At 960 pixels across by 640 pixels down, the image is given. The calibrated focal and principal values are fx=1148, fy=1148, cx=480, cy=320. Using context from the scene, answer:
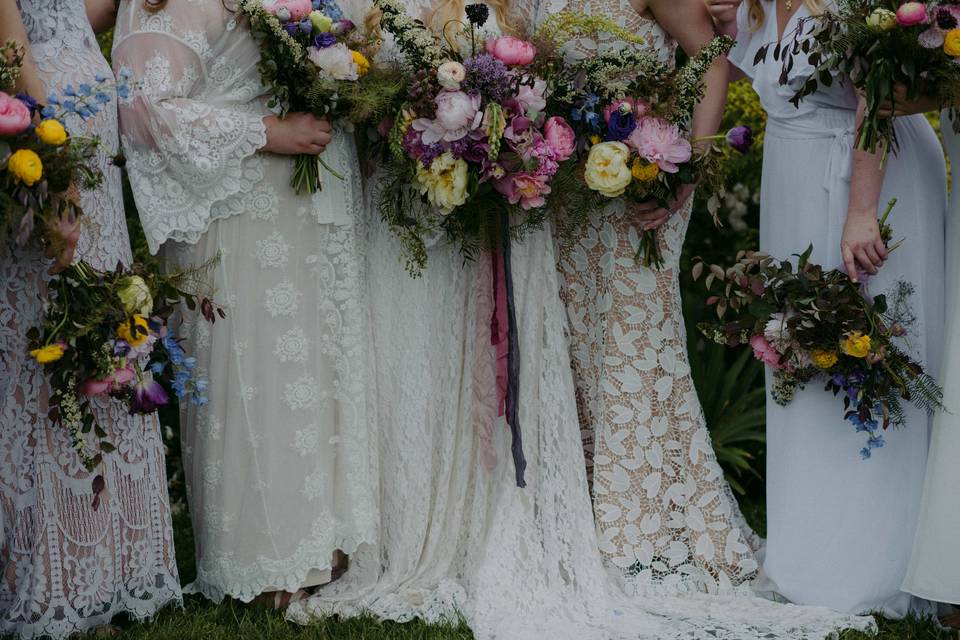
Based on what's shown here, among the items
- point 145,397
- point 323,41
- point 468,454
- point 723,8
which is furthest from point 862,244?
point 145,397

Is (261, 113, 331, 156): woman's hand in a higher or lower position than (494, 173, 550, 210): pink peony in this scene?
higher

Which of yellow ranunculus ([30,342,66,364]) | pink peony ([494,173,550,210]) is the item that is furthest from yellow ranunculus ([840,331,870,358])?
yellow ranunculus ([30,342,66,364])

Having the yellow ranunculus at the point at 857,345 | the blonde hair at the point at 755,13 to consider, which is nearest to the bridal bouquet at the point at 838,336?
the yellow ranunculus at the point at 857,345

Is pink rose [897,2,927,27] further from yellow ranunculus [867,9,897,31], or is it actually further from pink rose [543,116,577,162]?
pink rose [543,116,577,162]

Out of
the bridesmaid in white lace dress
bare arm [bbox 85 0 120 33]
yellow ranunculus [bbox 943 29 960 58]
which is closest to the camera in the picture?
yellow ranunculus [bbox 943 29 960 58]

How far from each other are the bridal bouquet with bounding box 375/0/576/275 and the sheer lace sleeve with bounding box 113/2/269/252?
527 millimetres

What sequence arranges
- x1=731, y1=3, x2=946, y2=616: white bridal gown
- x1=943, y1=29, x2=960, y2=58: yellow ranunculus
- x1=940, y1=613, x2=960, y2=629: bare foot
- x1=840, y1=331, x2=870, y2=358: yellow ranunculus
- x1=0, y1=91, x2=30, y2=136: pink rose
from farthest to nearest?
x1=731, y1=3, x2=946, y2=616: white bridal gown → x1=940, y1=613, x2=960, y2=629: bare foot → x1=840, y1=331, x2=870, y2=358: yellow ranunculus → x1=943, y1=29, x2=960, y2=58: yellow ranunculus → x1=0, y1=91, x2=30, y2=136: pink rose

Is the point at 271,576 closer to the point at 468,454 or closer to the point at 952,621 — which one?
the point at 468,454

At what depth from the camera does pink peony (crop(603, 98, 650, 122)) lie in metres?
3.98

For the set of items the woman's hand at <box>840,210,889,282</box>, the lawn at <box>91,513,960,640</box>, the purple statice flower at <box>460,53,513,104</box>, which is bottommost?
the lawn at <box>91,513,960,640</box>

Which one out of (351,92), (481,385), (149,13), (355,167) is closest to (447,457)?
(481,385)

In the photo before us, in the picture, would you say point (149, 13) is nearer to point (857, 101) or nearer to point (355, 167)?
point (355, 167)

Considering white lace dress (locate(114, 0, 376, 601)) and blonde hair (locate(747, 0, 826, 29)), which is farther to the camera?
blonde hair (locate(747, 0, 826, 29))

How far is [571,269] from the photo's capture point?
4.48m
